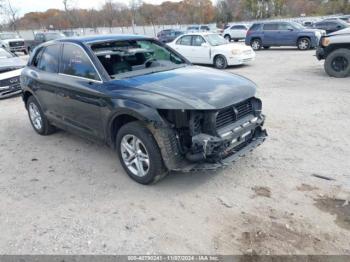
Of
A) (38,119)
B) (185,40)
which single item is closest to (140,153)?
(38,119)

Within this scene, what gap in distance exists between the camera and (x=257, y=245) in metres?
3.11

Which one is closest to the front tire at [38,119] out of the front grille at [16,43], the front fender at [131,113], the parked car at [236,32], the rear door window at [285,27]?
the front fender at [131,113]

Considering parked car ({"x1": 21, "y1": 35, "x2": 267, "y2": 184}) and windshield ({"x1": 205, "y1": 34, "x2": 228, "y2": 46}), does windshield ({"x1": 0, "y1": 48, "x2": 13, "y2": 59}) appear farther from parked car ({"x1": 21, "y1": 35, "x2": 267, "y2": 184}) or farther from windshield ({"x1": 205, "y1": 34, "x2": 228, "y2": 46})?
windshield ({"x1": 205, "y1": 34, "x2": 228, "y2": 46})

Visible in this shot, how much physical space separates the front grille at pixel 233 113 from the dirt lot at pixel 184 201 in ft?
2.50

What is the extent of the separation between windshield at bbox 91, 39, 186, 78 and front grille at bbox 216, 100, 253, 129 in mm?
1309

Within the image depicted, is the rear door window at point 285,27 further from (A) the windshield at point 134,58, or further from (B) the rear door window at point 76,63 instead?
(B) the rear door window at point 76,63

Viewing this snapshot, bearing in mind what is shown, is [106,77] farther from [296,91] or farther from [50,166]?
[296,91]

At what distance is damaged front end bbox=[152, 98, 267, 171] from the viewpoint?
374cm

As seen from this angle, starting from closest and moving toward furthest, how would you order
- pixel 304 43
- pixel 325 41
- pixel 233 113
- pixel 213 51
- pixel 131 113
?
1. pixel 131 113
2. pixel 233 113
3. pixel 325 41
4. pixel 213 51
5. pixel 304 43

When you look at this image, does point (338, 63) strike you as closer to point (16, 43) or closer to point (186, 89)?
point (186, 89)

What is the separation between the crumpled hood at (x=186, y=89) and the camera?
149 inches

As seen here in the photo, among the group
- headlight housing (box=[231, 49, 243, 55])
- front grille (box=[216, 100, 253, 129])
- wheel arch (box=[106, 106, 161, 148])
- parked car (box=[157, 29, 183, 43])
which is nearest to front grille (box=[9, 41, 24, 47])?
parked car (box=[157, 29, 183, 43])

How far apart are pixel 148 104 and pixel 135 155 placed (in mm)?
755

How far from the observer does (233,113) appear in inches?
163
